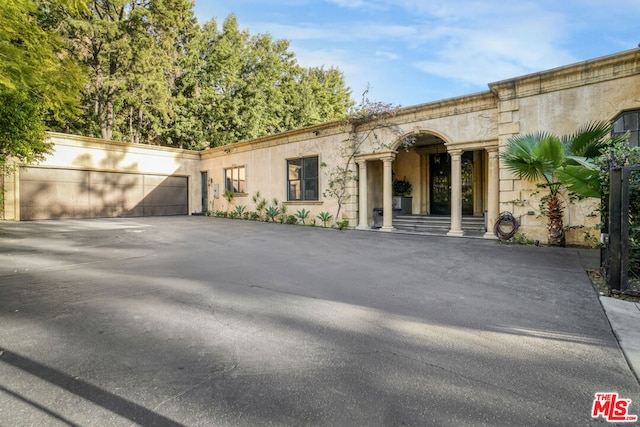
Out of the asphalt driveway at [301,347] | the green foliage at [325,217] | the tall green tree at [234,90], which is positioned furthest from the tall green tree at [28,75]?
the tall green tree at [234,90]

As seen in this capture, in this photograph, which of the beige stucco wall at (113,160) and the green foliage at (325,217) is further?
the beige stucco wall at (113,160)

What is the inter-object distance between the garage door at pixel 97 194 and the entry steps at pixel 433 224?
12747mm

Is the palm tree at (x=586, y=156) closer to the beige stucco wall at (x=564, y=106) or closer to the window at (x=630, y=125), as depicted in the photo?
the window at (x=630, y=125)

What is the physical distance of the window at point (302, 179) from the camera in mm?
12875

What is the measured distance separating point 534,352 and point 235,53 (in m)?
23.9

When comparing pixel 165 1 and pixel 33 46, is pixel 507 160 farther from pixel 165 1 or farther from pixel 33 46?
pixel 165 1

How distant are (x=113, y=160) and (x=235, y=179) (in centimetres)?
591

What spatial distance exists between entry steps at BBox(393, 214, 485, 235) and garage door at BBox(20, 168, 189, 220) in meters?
12.7

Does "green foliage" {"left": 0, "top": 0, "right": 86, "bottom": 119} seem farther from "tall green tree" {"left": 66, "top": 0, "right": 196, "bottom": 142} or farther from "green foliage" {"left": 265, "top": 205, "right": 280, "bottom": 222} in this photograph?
"tall green tree" {"left": 66, "top": 0, "right": 196, "bottom": 142}

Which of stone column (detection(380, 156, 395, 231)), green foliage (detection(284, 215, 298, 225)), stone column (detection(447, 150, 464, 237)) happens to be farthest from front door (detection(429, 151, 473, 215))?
green foliage (detection(284, 215, 298, 225))

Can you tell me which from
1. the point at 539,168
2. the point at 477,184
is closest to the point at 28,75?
the point at 539,168

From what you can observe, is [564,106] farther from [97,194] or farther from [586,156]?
[97,194]

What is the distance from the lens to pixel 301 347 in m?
2.34

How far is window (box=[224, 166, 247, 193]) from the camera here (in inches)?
627
